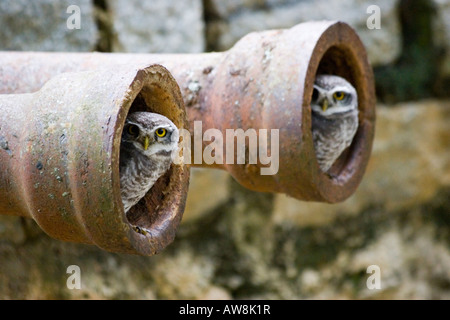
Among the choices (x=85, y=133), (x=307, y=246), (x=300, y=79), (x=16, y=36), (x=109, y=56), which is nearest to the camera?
(x=85, y=133)

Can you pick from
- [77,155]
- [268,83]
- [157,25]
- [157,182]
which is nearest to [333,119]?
[268,83]

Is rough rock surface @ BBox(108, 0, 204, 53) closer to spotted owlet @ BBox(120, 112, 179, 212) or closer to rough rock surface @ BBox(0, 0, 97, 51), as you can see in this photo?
rough rock surface @ BBox(0, 0, 97, 51)

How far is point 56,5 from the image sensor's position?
1.61m

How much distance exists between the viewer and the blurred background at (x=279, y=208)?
5.28 ft

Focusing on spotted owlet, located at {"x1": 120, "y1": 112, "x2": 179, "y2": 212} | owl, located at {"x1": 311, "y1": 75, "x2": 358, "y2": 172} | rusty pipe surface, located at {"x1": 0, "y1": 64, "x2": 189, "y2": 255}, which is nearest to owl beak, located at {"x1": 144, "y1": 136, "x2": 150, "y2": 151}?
spotted owlet, located at {"x1": 120, "y1": 112, "x2": 179, "y2": 212}

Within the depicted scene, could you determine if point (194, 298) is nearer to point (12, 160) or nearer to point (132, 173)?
point (132, 173)

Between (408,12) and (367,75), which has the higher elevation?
(408,12)

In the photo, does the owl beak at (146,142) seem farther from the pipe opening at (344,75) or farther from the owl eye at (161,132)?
the pipe opening at (344,75)

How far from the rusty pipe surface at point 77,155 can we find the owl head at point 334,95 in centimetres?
43

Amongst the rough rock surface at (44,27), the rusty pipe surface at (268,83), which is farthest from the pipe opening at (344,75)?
the rough rock surface at (44,27)

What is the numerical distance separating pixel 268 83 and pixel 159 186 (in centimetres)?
27

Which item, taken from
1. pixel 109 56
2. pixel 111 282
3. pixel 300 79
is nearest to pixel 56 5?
pixel 109 56

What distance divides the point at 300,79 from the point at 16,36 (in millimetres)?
945

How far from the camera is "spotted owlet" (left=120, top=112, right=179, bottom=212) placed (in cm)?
98
